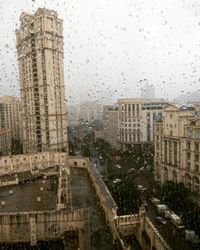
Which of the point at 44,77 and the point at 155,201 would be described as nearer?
the point at 155,201

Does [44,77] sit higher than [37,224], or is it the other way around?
[44,77]

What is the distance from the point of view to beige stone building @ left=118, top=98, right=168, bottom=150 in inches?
2381

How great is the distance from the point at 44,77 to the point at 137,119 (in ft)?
75.2

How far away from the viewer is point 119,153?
205 ft

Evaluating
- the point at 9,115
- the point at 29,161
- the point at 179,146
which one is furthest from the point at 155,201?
the point at 9,115

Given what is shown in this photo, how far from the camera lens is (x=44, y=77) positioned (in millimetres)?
48562

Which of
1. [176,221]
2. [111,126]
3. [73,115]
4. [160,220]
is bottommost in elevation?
[160,220]

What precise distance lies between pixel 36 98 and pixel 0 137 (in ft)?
78.4

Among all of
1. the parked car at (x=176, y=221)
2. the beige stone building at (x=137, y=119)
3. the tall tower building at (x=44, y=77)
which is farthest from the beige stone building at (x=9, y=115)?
the parked car at (x=176, y=221)

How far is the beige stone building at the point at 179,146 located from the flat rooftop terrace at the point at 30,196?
14.1 metres

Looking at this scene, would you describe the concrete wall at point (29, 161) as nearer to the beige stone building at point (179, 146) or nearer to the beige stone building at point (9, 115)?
the beige stone building at point (179, 146)

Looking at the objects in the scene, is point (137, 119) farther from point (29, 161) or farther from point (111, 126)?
point (29, 161)

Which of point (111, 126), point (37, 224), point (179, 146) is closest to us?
point (37, 224)

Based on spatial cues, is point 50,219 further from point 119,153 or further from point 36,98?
point 119,153
